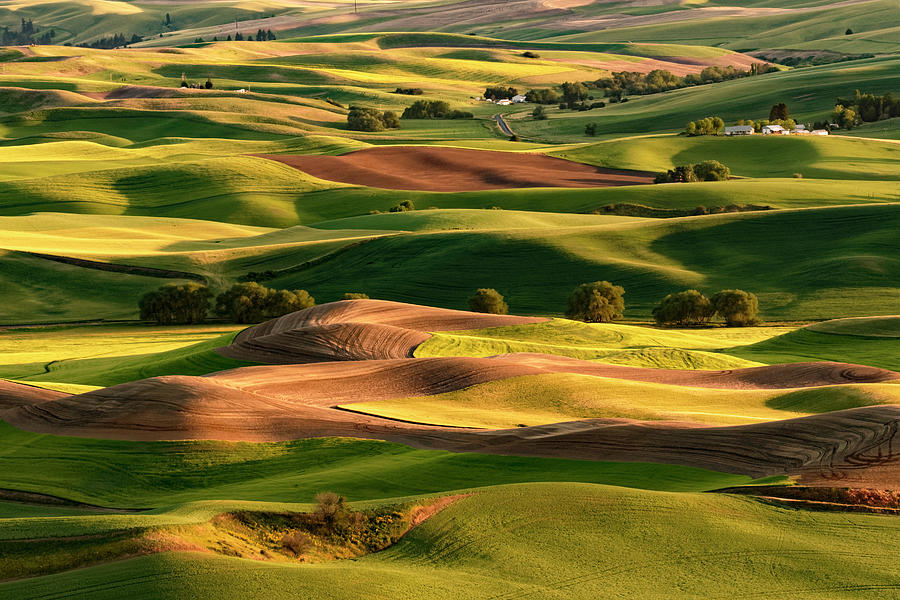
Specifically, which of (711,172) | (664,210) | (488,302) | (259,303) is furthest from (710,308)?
(711,172)

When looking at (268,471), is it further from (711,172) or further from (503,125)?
(503,125)

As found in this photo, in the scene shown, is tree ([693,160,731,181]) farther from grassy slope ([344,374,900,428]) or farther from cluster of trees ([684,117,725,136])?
grassy slope ([344,374,900,428])

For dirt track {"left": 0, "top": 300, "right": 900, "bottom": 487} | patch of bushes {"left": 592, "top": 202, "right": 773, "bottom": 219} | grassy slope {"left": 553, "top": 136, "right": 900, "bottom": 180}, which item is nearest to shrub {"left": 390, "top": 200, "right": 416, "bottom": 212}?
patch of bushes {"left": 592, "top": 202, "right": 773, "bottom": 219}

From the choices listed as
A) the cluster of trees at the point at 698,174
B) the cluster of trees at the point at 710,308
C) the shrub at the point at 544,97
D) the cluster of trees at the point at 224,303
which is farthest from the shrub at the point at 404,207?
the shrub at the point at 544,97

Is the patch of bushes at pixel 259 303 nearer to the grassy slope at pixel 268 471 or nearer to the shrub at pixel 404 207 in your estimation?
the shrub at pixel 404 207

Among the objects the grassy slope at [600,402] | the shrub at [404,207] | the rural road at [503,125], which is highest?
the grassy slope at [600,402]

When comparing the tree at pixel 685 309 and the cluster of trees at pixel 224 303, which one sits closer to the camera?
the tree at pixel 685 309

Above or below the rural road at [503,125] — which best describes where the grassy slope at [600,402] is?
above

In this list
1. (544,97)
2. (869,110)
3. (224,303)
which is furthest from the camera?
(544,97)
